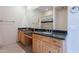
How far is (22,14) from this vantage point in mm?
3734

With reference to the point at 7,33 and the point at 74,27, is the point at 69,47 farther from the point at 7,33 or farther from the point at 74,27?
the point at 7,33

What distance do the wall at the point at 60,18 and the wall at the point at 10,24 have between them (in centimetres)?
101

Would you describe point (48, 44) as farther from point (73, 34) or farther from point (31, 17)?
point (31, 17)

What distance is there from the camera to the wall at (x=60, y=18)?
9.55 ft

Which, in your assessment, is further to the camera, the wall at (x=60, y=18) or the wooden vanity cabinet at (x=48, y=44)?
the wall at (x=60, y=18)

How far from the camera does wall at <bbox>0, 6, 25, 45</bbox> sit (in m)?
3.67

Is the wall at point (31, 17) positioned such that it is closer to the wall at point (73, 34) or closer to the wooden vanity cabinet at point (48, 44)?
the wooden vanity cabinet at point (48, 44)

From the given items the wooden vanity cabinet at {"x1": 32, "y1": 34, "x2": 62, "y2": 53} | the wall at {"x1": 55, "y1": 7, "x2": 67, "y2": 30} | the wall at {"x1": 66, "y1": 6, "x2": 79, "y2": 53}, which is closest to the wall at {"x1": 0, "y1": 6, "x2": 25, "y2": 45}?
the wooden vanity cabinet at {"x1": 32, "y1": 34, "x2": 62, "y2": 53}

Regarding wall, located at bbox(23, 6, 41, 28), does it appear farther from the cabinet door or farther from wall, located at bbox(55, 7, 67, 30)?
the cabinet door

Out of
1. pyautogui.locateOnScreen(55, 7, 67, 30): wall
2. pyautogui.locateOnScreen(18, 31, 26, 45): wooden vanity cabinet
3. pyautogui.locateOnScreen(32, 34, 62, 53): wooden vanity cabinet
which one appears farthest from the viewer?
pyautogui.locateOnScreen(18, 31, 26, 45): wooden vanity cabinet

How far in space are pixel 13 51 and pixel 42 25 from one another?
110 centimetres

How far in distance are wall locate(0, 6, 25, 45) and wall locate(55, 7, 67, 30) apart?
1014 mm

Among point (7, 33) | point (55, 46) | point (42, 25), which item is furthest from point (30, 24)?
point (55, 46)

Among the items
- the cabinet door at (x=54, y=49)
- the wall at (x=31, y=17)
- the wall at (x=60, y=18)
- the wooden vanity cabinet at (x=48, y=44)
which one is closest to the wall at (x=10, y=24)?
the wall at (x=31, y=17)
